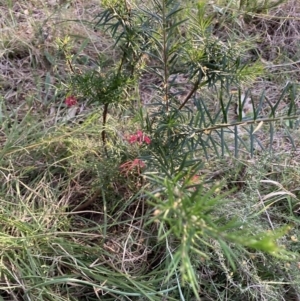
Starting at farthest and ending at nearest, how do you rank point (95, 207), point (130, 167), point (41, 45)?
point (41, 45)
point (95, 207)
point (130, 167)

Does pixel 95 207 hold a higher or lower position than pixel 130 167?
lower

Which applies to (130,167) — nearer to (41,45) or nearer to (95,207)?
(95,207)

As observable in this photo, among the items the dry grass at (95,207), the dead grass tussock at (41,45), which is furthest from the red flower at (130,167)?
the dead grass tussock at (41,45)

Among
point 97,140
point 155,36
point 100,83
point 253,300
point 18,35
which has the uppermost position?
point 155,36

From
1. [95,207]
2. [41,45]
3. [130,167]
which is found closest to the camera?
[130,167]

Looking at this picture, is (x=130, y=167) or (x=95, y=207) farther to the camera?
(x=95, y=207)

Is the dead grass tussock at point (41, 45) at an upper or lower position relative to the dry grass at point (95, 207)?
upper

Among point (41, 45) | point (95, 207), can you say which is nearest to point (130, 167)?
point (95, 207)

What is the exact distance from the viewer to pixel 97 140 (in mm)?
1625

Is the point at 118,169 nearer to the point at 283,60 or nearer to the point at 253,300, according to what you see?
the point at 253,300

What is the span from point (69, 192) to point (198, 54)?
2.17ft

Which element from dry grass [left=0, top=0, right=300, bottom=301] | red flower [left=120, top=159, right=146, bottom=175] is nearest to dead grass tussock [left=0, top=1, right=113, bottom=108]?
dry grass [left=0, top=0, right=300, bottom=301]

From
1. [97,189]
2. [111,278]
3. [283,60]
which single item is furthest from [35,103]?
[283,60]

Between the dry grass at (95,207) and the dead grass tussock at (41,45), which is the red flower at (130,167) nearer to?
the dry grass at (95,207)
